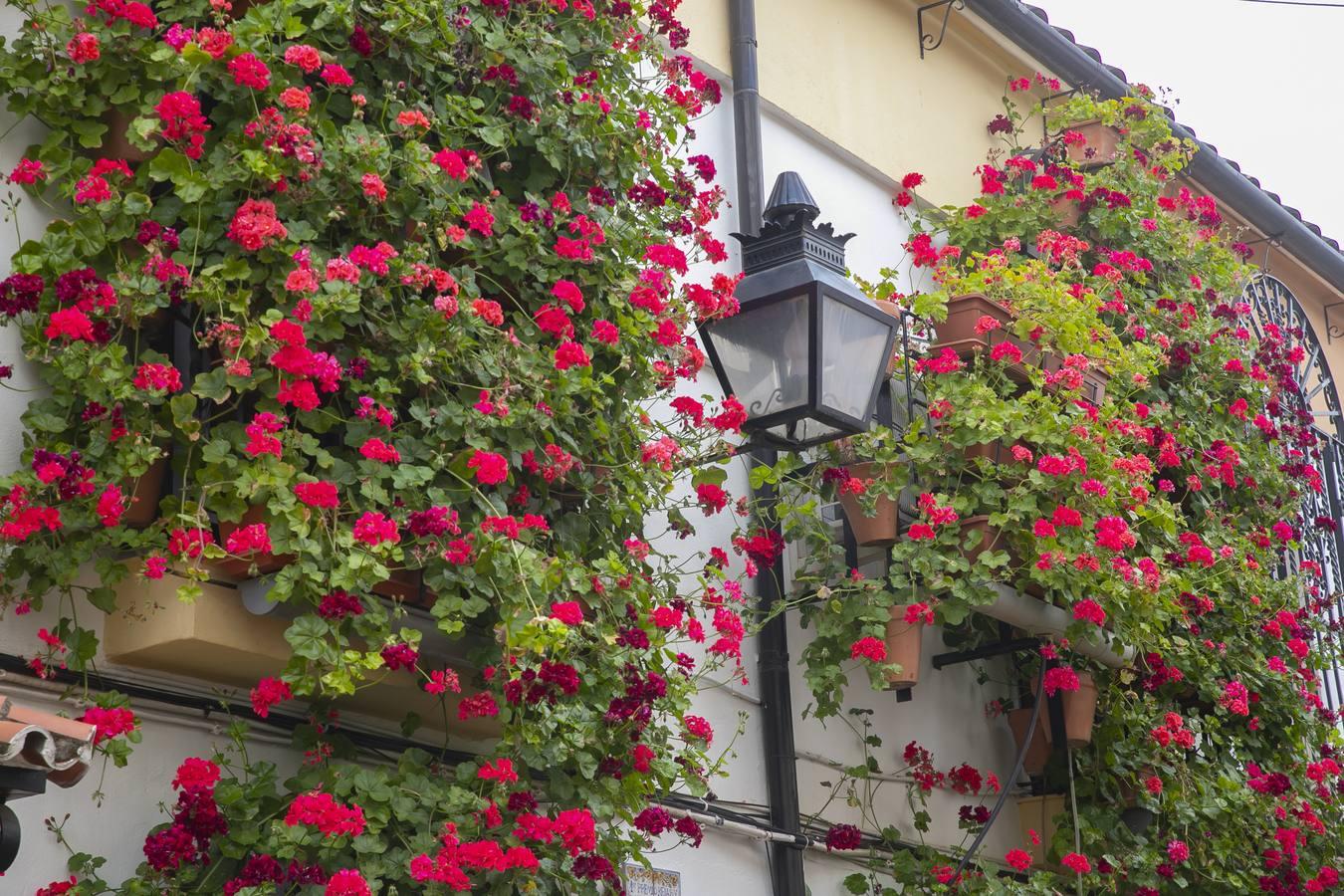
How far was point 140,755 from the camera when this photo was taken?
372cm

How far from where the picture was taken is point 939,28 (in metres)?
8.01

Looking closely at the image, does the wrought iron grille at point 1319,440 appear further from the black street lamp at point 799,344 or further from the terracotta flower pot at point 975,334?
the black street lamp at point 799,344

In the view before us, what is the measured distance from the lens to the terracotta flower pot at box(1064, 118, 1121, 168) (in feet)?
25.6

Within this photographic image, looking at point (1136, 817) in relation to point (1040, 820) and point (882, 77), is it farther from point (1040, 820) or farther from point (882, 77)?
point (882, 77)

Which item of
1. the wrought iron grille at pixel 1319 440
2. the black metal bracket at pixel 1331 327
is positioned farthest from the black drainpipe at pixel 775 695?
the black metal bracket at pixel 1331 327

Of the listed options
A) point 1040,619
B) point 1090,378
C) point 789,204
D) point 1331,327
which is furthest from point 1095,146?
point 1331,327

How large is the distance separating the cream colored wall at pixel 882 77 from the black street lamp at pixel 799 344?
57.3 inches

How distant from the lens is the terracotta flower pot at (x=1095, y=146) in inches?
307

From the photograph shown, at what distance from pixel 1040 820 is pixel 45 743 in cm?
438

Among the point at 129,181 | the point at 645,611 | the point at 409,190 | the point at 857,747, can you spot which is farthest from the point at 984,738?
the point at 129,181

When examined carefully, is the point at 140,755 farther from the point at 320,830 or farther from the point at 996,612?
the point at 996,612

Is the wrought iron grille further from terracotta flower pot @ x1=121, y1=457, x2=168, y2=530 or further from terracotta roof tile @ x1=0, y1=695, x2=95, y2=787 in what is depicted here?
terracotta roof tile @ x1=0, y1=695, x2=95, y2=787

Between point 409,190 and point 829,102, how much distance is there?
339cm

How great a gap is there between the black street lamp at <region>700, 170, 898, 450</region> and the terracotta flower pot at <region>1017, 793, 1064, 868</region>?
220cm
